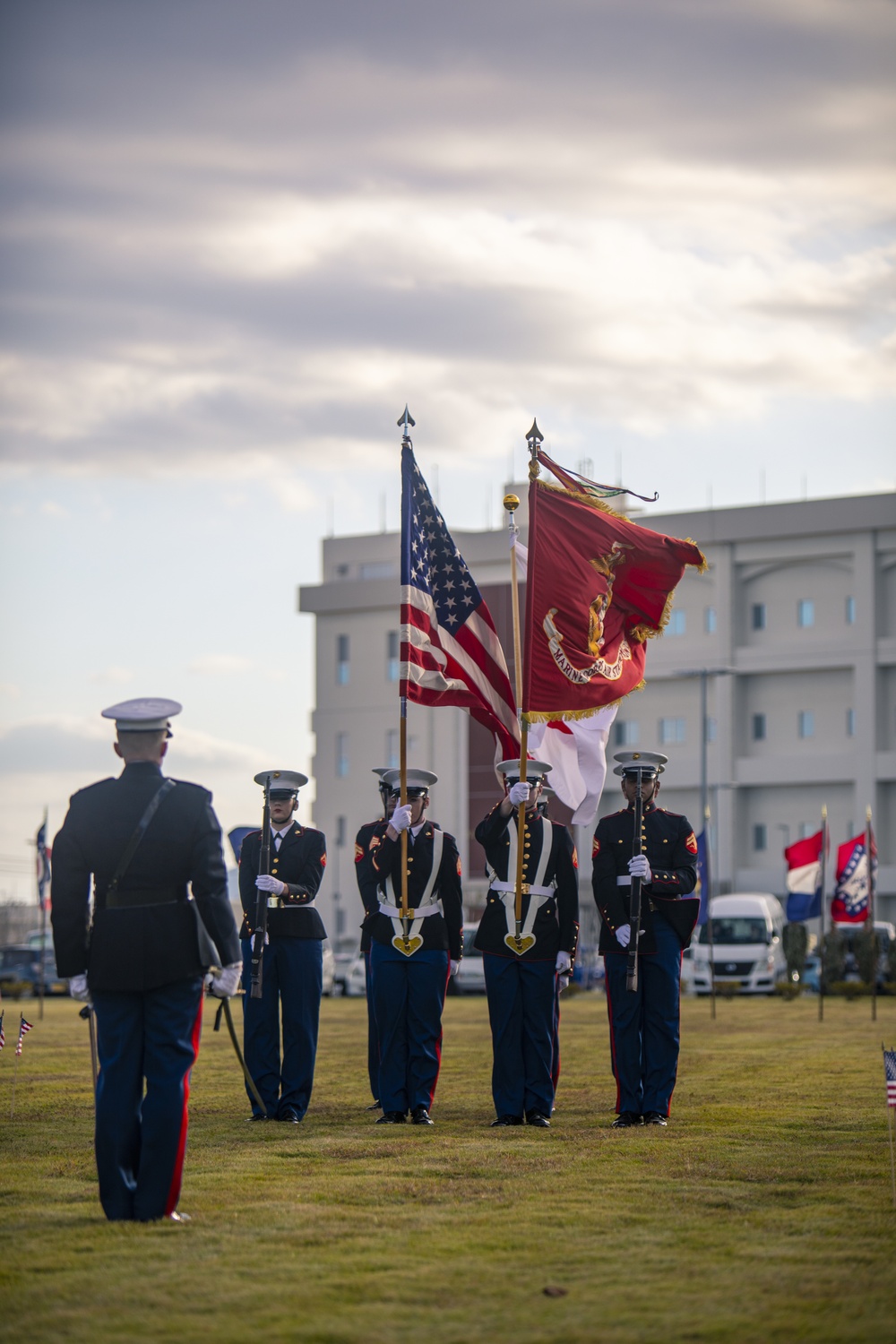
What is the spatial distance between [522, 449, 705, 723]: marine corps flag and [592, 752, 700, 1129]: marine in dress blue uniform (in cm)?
75

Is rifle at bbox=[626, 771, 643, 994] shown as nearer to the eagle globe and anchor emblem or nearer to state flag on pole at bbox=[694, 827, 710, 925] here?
the eagle globe and anchor emblem

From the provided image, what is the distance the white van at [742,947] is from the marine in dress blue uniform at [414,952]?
30.3 m

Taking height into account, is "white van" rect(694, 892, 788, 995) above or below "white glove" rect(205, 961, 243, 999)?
below

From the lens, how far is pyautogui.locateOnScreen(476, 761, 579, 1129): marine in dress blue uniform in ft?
39.7

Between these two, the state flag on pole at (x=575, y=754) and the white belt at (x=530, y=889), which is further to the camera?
the state flag on pole at (x=575, y=754)

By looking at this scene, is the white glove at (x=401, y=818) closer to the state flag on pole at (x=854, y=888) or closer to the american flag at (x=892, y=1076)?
the american flag at (x=892, y=1076)

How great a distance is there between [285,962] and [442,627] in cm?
254

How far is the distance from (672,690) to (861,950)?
3404cm

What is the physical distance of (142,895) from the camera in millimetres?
8305

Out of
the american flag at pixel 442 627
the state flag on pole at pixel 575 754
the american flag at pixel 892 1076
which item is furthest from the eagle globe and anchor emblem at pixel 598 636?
the american flag at pixel 892 1076

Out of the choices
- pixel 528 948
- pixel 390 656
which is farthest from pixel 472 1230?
pixel 390 656

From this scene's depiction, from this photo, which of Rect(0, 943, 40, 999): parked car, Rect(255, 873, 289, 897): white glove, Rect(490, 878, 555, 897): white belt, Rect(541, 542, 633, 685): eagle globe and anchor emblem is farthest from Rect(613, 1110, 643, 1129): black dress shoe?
→ Rect(0, 943, 40, 999): parked car

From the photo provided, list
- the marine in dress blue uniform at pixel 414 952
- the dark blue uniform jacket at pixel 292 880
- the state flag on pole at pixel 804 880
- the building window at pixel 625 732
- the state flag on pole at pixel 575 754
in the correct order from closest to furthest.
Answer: the marine in dress blue uniform at pixel 414 952, the dark blue uniform jacket at pixel 292 880, the state flag on pole at pixel 575 754, the state flag on pole at pixel 804 880, the building window at pixel 625 732

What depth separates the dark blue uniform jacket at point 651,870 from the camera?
1230 cm
